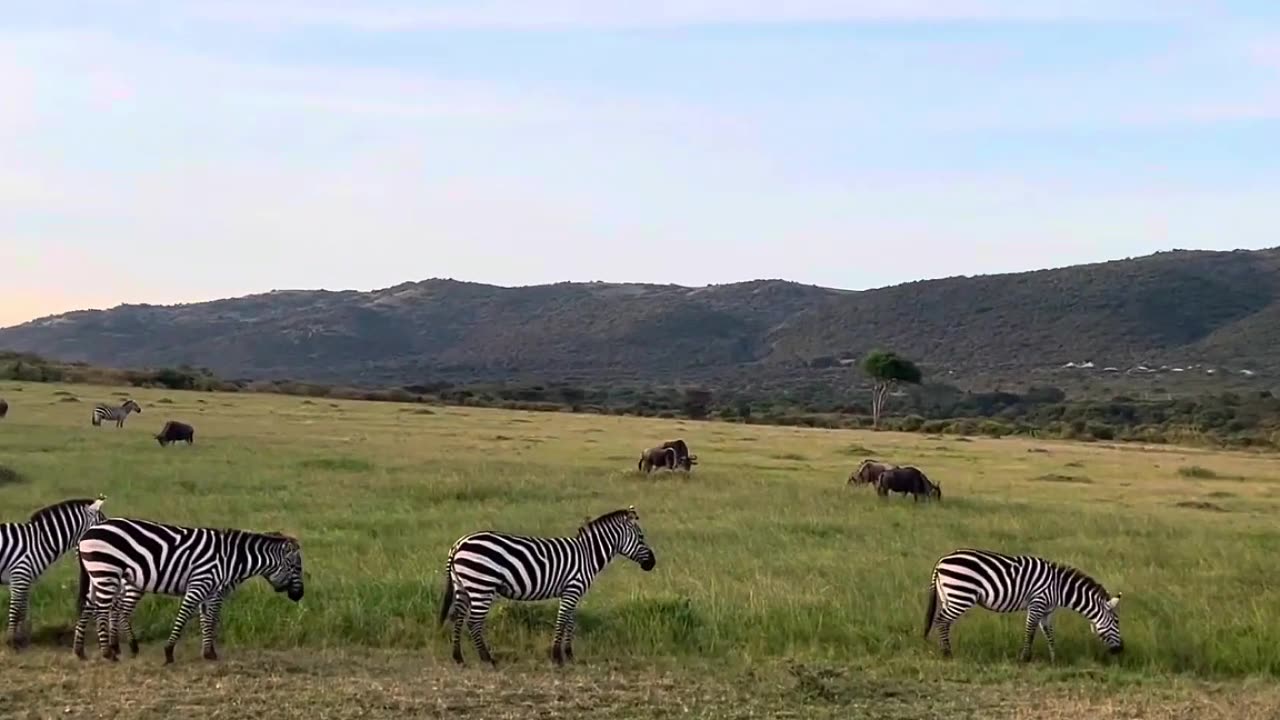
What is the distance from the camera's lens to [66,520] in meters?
11.3

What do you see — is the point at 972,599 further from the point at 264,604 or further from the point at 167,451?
the point at 167,451

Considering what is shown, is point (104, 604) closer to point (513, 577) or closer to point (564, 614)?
point (513, 577)

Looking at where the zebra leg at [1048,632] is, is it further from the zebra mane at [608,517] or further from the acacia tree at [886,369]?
the acacia tree at [886,369]

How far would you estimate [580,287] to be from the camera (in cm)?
17938

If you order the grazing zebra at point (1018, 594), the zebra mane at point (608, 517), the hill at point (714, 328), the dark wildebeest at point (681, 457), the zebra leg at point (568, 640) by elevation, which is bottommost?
the zebra leg at point (568, 640)

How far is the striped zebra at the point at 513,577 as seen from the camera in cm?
998

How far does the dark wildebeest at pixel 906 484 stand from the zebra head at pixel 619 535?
13.1 m

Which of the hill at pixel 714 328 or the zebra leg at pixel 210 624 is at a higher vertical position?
the hill at pixel 714 328

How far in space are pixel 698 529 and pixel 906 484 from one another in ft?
23.2

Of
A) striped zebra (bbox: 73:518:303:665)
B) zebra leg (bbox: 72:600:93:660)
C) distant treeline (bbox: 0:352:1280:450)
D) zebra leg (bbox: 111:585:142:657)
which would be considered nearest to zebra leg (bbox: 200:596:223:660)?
striped zebra (bbox: 73:518:303:665)

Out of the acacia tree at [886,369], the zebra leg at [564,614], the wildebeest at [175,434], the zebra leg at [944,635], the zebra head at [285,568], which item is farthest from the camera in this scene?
the acacia tree at [886,369]

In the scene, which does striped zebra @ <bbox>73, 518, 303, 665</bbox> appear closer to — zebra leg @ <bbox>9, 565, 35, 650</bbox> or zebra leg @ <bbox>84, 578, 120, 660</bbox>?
zebra leg @ <bbox>84, 578, 120, 660</bbox>

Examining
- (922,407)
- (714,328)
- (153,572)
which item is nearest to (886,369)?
(922,407)

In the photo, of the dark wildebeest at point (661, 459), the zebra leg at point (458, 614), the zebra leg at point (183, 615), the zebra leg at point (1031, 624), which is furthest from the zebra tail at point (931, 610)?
the dark wildebeest at point (661, 459)
